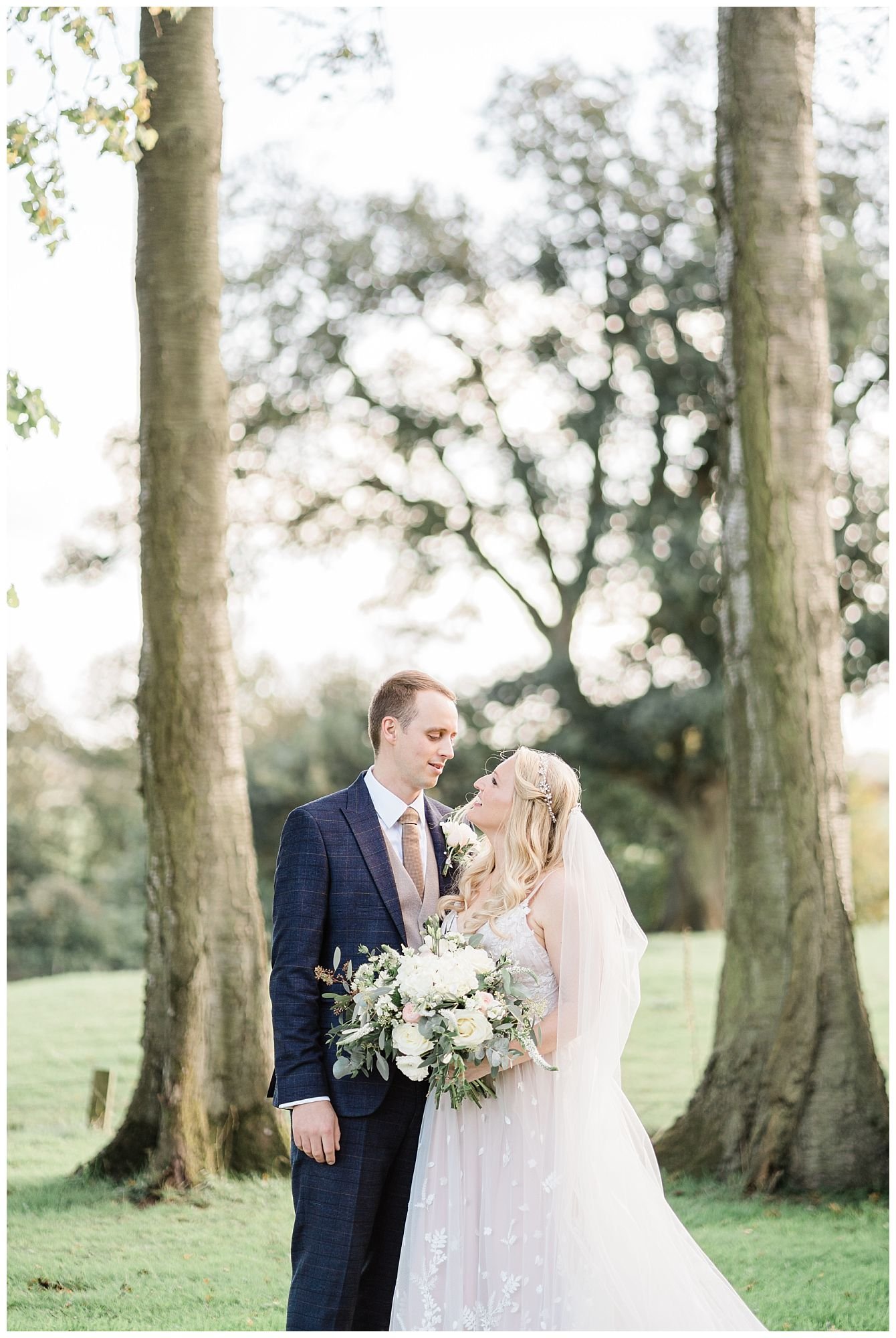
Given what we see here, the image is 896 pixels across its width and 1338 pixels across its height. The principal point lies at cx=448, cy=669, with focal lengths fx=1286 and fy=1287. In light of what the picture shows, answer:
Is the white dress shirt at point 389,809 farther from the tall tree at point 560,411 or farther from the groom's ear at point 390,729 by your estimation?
the tall tree at point 560,411

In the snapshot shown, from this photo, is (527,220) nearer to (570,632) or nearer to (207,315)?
(570,632)

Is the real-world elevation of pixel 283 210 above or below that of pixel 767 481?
above

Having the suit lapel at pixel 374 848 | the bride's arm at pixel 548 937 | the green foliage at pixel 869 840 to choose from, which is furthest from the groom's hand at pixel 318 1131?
the green foliage at pixel 869 840

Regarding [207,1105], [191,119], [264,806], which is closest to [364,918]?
[207,1105]

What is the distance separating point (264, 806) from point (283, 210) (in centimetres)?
1019

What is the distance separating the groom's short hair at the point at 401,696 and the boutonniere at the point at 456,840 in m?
0.34

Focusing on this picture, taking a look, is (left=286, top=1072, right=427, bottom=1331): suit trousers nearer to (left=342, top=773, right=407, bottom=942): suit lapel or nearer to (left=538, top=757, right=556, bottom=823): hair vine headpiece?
(left=342, top=773, right=407, bottom=942): suit lapel

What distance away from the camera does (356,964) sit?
3.84 m

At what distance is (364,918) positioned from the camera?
3.86 meters

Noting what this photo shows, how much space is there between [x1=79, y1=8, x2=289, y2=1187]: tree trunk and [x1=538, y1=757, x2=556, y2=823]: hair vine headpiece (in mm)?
3435

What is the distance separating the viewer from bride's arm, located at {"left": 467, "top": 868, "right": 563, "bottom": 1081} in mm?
3717

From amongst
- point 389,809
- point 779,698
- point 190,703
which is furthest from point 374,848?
point 779,698

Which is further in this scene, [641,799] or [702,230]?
[641,799]

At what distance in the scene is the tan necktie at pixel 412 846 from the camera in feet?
13.4
